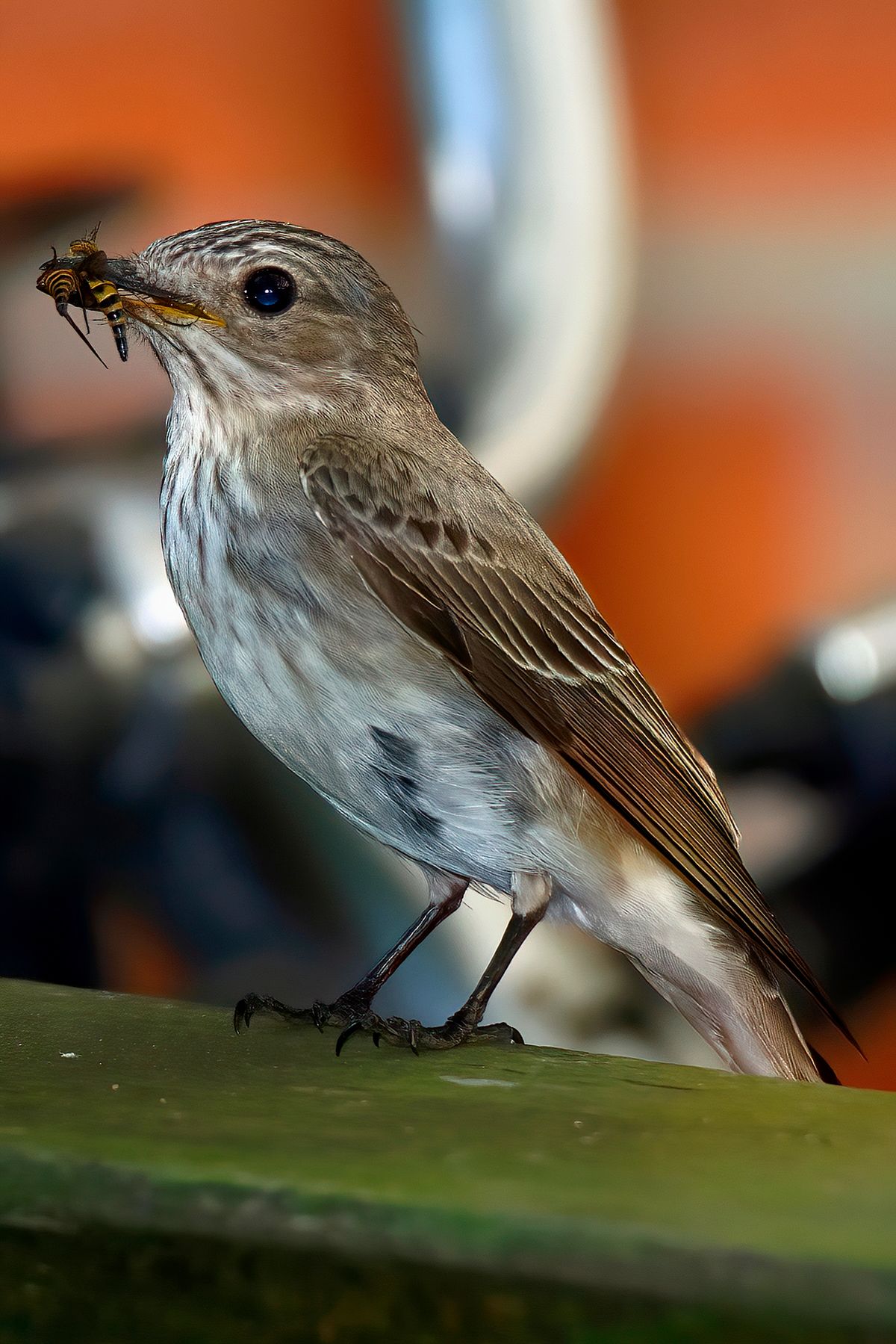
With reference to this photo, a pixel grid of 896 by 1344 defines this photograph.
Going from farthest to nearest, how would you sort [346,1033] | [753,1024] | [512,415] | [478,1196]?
[512,415] < [753,1024] < [346,1033] < [478,1196]

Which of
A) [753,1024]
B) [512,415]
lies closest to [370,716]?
[753,1024]

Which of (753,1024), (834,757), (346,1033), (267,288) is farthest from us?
(834,757)

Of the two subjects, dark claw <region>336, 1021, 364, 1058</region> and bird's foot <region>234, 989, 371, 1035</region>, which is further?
bird's foot <region>234, 989, 371, 1035</region>

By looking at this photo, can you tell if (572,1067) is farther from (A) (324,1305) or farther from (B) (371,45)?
(B) (371,45)

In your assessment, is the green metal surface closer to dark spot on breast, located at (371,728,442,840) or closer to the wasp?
dark spot on breast, located at (371,728,442,840)

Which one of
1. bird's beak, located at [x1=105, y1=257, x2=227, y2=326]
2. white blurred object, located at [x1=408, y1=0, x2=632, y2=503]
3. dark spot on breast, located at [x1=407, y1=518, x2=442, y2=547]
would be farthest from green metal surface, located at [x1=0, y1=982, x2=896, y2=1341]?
white blurred object, located at [x1=408, y1=0, x2=632, y2=503]

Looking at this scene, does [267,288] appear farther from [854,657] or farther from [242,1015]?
[854,657]

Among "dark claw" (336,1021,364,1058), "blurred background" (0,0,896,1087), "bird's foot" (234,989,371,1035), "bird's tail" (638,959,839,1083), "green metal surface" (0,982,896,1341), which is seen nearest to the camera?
"green metal surface" (0,982,896,1341)

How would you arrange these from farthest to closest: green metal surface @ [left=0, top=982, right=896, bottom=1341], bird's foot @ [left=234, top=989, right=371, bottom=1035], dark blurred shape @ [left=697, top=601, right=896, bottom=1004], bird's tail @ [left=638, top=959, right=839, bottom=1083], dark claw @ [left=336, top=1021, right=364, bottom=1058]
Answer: dark blurred shape @ [left=697, top=601, right=896, bottom=1004] → bird's tail @ [left=638, top=959, right=839, bottom=1083] → bird's foot @ [left=234, top=989, right=371, bottom=1035] → dark claw @ [left=336, top=1021, right=364, bottom=1058] → green metal surface @ [left=0, top=982, right=896, bottom=1341]

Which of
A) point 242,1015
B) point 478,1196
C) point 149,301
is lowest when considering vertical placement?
point 242,1015
